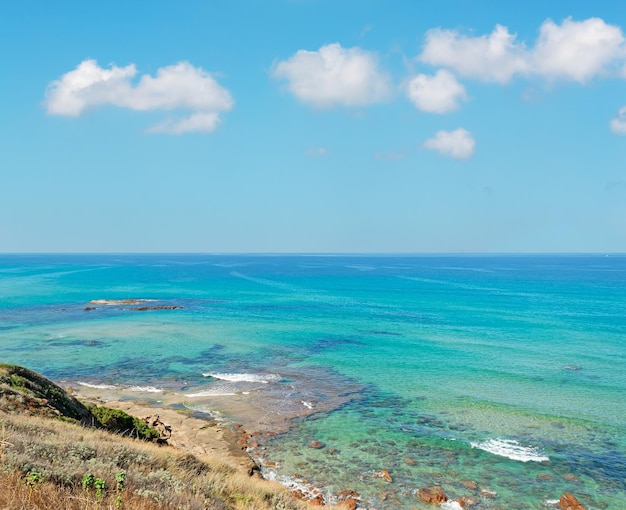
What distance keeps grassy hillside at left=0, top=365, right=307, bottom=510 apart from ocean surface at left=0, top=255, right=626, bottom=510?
9.38 meters

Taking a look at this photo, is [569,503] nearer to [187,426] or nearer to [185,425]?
[187,426]

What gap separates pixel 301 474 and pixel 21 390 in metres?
14.8

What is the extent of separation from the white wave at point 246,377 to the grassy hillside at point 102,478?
22156 mm

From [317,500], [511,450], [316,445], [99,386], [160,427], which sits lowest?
[99,386]

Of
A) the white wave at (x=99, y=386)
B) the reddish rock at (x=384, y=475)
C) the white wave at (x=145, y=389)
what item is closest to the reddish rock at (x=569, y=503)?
the reddish rock at (x=384, y=475)

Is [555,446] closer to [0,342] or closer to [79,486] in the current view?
[79,486]

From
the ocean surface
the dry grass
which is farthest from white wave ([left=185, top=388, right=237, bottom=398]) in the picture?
the dry grass

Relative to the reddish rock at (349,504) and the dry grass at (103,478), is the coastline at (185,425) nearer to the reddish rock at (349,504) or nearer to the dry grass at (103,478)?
the reddish rock at (349,504)

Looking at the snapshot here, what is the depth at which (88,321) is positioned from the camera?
68.5 metres

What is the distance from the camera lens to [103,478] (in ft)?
34.2

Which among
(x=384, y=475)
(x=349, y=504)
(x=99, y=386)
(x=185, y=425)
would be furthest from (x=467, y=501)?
(x=99, y=386)

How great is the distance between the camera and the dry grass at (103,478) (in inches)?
346

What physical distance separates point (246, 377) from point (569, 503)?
2690cm

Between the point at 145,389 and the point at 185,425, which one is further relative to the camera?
the point at 145,389
